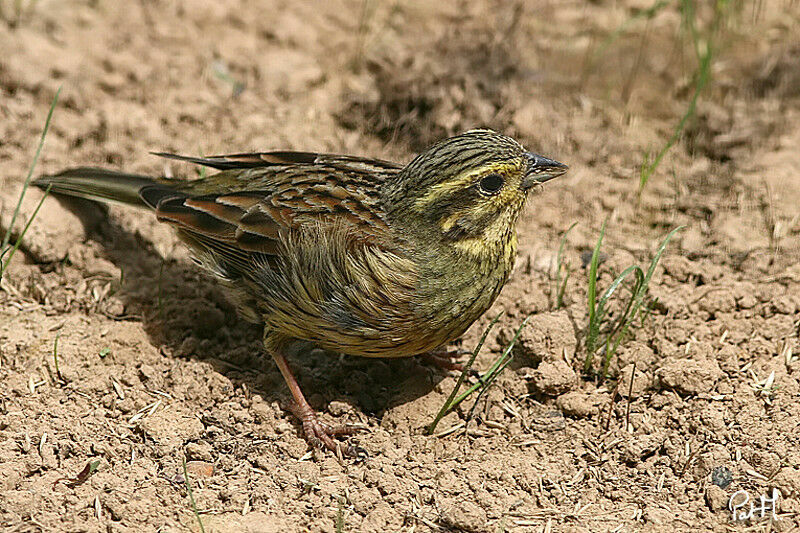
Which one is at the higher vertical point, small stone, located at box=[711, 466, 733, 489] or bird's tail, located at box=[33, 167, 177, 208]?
bird's tail, located at box=[33, 167, 177, 208]

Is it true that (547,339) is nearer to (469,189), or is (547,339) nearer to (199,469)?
(469,189)

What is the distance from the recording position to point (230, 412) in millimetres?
5453

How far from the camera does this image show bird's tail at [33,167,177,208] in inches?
239

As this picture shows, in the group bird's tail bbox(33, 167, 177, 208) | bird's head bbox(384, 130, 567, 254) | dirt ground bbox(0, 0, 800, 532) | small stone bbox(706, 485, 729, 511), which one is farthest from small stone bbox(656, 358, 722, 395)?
bird's tail bbox(33, 167, 177, 208)

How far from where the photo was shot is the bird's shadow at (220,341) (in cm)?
579

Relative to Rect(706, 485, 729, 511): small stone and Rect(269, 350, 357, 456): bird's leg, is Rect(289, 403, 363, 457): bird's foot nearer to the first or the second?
Rect(269, 350, 357, 456): bird's leg

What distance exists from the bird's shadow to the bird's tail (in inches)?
7.3

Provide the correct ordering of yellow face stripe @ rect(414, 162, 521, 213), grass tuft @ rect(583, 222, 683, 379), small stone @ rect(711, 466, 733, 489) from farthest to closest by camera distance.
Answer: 1. grass tuft @ rect(583, 222, 683, 379)
2. yellow face stripe @ rect(414, 162, 521, 213)
3. small stone @ rect(711, 466, 733, 489)

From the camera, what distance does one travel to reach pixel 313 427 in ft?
17.7

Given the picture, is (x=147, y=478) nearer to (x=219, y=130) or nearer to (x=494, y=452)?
(x=494, y=452)

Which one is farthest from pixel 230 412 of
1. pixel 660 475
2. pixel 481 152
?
pixel 660 475

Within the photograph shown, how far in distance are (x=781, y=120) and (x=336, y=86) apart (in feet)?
11.1

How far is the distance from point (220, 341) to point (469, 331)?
61.3 inches

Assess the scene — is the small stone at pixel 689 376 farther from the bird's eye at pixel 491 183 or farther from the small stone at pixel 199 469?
the small stone at pixel 199 469
